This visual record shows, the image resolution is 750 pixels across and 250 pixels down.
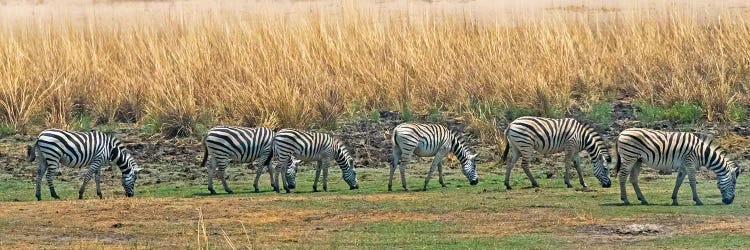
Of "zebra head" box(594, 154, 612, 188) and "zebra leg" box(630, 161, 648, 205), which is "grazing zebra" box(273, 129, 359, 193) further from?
"zebra leg" box(630, 161, 648, 205)

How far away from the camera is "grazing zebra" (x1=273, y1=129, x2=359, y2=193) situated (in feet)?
50.9

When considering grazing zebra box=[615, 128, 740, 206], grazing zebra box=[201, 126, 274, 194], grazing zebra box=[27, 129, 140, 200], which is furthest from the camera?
grazing zebra box=[201, 126, 274, 194]

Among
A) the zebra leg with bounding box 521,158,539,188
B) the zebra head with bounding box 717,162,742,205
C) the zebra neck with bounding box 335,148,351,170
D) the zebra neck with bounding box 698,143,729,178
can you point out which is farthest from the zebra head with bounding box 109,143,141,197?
the zebra head with bounding box 717,162,742,205

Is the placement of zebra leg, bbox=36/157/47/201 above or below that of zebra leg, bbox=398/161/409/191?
above

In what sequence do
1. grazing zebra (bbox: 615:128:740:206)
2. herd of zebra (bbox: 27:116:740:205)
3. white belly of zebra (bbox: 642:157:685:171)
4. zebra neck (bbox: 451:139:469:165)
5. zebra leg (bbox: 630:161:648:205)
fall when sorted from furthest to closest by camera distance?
zebra neck (bbox: 451:139:469:165)
herd of zebra (bbox: 27:116:740:205)
white belly of zebra (bbox: 642:157:685:171)
grazing zebra (bbox: 615:128:740:206)
zebra leg (bbox: 630:161:648:205)

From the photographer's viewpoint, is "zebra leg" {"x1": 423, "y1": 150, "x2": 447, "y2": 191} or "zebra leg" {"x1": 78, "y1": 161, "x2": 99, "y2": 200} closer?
"zebra leg" {"x1": 78, "y1": 161, "x2": 99, "y2": 200}

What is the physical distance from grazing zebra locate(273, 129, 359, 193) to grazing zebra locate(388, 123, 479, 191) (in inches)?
19.8

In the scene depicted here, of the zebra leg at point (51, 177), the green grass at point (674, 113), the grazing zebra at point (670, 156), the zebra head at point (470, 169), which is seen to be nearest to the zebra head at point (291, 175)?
the zebra head at point (470, 169)

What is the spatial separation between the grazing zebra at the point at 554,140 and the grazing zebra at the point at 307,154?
1745 mm

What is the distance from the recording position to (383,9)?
95.5 ft

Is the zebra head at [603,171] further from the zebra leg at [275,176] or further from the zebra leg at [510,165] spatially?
the zebra leg at [275,176]

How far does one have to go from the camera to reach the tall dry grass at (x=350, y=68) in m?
19.4

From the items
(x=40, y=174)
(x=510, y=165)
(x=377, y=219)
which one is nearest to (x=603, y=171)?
(x=510, y=165)

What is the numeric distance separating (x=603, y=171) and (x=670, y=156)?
5.05 feet
